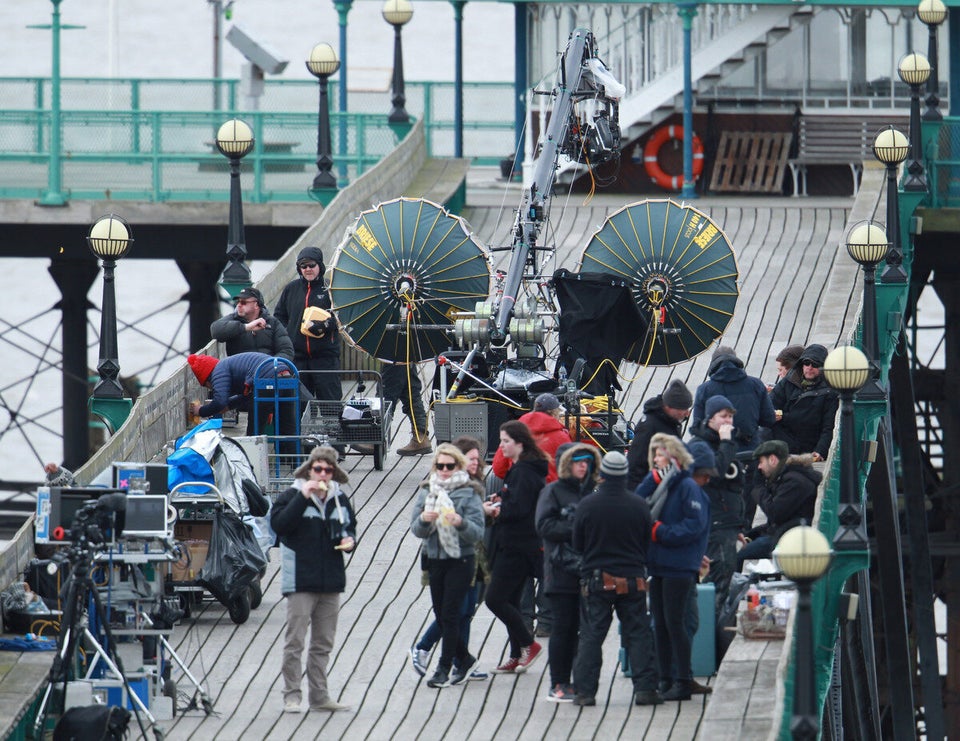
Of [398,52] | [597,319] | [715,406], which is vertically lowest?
[715,406]

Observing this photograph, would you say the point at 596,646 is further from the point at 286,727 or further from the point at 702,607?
the point at 286,727

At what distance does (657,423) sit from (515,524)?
1.39 metres

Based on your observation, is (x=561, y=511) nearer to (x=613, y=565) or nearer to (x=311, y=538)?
(x=613, y=565)

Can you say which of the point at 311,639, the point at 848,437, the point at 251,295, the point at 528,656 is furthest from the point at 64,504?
the point at 848,437

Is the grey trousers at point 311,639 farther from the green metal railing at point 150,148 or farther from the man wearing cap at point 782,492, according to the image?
the green metal railing at point 150,148

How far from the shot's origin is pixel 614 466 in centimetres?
1375

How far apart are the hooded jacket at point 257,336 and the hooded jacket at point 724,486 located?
189 inches

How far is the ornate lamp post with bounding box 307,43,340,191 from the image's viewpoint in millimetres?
25688

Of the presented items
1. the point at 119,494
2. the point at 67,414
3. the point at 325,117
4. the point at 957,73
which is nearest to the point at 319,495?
the point at 119,494

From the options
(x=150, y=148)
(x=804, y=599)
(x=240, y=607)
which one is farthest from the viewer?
(x=150, y=148)

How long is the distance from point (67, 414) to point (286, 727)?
25.5 meters

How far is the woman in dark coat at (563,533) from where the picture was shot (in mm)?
14102

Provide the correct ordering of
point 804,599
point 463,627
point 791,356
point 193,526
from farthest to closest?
1. point 791,356
2. point 193,526
3. point 463,627
4. point 804,599

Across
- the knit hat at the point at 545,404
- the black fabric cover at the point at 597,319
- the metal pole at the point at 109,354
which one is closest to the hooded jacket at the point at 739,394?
the knit hat at the point at 545,404
